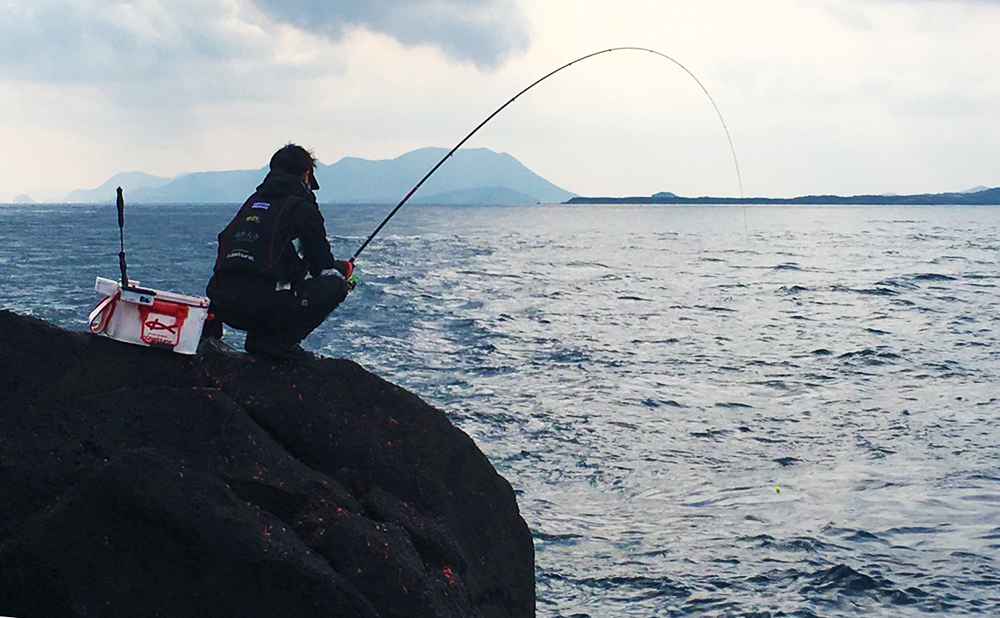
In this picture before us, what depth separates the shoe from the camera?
5723mm

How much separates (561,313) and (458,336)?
574 cm

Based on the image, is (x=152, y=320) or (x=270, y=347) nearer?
(x=152, y=320)

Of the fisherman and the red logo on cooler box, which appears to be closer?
the red logo on cooler box

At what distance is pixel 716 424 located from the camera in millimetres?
13625

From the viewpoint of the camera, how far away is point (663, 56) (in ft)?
35.4

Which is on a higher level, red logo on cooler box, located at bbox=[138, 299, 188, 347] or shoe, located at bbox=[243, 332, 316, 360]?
red logo on cooler box, located at bbox=[138, 299, 188, 347]

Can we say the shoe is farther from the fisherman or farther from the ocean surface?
the ocean surface

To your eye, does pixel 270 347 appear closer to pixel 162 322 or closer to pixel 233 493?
pixel 162 322

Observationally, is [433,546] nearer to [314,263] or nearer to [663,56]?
[314,263]

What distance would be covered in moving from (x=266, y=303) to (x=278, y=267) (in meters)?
0.22

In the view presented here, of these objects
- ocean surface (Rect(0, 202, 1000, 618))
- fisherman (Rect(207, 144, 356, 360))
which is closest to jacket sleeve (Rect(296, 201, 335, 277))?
fisherman (Rect(207, 144, 356, 360))

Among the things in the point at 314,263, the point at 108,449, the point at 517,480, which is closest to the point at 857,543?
the point at 517,480

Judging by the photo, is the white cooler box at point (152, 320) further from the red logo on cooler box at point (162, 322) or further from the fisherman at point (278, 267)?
the fisherman at point (278, 267)

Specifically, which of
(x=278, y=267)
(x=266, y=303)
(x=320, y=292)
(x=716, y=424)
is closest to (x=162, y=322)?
(x=266, y=303)
